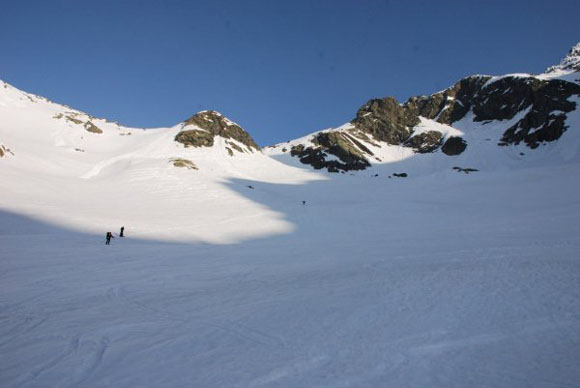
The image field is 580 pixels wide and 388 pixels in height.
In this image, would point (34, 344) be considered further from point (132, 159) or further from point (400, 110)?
point (400, 110)

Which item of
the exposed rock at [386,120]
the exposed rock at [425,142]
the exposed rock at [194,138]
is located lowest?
the exposed rock at [194,138]

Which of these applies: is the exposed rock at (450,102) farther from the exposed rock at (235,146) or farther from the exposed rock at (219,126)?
the exposed rock at (235,146)

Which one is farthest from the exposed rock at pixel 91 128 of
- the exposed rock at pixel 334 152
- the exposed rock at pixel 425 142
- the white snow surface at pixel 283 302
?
the exposed rock at pixel 425 142

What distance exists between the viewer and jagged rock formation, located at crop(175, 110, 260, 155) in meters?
75.0

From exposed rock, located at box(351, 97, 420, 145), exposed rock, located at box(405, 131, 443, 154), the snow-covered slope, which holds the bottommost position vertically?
the snow-covered slope

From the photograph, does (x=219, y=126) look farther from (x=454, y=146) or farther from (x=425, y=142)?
(x=425, y=142)

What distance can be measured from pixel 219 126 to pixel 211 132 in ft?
15.6

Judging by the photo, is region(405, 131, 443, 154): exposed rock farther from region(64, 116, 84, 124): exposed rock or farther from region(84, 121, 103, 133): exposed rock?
region(64, 116, 84, 124): exposed rock

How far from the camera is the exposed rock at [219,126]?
83062 mm

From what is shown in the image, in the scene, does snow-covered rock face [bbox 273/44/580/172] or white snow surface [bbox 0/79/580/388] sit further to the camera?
snow-covered rock face [bbox 273/44/580/172]

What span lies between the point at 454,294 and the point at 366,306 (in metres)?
2.31

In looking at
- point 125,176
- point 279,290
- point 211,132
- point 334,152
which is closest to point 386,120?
point 334,152

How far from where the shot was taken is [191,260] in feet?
46.0

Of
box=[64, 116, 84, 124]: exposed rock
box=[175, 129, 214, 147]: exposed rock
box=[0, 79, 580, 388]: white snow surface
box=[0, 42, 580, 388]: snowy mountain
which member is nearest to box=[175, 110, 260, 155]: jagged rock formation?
box=[175, 129, 214, 147]: exposed rock
